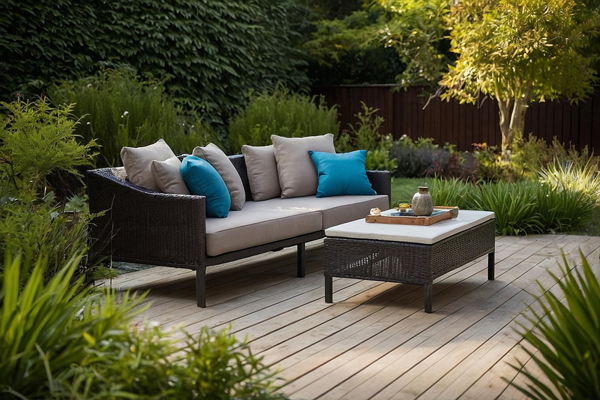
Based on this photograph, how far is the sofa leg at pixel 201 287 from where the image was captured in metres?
4.37

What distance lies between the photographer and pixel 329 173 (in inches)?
237

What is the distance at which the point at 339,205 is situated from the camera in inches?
221

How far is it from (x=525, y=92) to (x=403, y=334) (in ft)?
24.5

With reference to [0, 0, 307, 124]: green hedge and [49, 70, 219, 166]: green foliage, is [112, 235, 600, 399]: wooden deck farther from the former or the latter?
[0, 0, 307, 124]: green hedge

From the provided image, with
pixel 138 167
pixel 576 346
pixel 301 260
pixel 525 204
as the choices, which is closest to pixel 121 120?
pixel 138 167

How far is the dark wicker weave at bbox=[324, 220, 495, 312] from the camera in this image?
4.24 m

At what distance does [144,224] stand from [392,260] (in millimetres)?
1547

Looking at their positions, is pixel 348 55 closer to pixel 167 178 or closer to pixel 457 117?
pixel 457 117

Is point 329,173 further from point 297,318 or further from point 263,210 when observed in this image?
point 297,318

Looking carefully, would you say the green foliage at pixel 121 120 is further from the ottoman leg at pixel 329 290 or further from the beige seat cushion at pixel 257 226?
the ottoman leg at pixel 329 290

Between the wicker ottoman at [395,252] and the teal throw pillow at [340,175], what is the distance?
4.39ft

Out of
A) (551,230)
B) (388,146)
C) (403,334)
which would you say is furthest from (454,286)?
(388,146)

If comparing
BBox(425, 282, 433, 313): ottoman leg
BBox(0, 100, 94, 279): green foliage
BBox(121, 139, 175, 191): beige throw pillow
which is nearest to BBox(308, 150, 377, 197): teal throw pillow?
BBox(121, 139, 175, 191): beige throw pillow

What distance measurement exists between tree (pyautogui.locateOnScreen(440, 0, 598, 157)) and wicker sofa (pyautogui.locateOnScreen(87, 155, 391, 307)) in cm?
552
